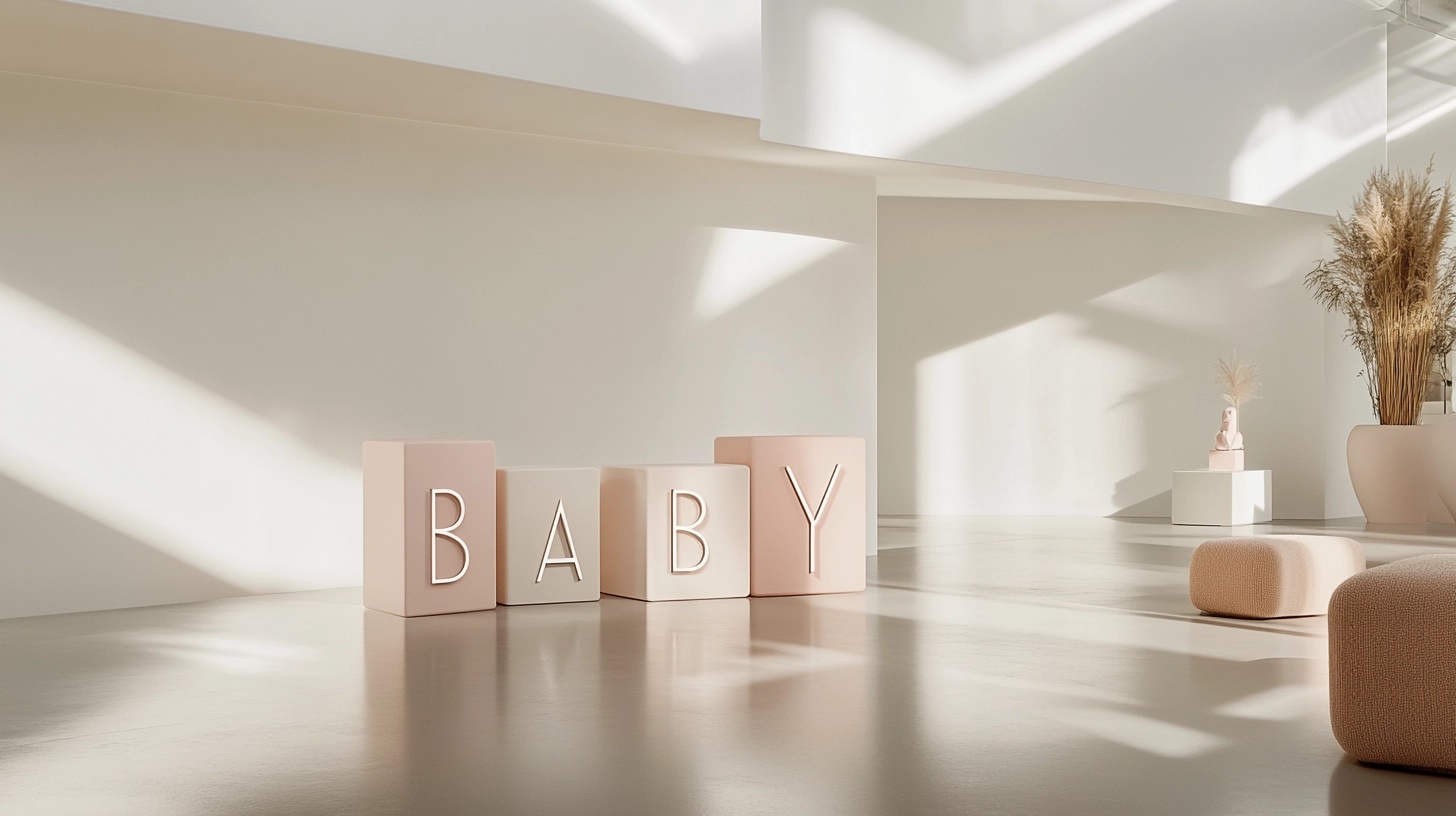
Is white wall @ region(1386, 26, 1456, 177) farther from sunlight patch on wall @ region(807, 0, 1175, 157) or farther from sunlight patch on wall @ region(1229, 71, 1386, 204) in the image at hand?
sunlight patch on wall @ region(807, 0, 1175, 157)

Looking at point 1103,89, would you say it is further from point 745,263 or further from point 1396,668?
point 1396,668

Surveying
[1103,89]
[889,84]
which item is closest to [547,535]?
[889,84]

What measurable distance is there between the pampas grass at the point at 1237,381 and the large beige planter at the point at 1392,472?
78 cm

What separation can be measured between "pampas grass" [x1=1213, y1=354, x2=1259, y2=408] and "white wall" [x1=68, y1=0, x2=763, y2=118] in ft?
17.9

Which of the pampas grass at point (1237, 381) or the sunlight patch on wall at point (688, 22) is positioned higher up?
the sunlight patch on wall at point (688, 22)

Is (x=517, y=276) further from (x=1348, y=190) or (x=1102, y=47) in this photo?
(x=1348, y=190)

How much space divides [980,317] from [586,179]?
A: 498 cm

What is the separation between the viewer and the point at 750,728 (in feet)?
9.46

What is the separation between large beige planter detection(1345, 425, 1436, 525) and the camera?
927cm

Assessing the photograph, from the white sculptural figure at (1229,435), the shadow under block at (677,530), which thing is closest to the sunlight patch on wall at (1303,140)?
the white sculptural figure at (1229,435)

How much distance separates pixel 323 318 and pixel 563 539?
162cm

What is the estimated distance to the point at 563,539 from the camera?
519 centimetres

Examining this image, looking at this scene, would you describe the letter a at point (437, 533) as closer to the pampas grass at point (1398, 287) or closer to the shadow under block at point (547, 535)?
the shadow under block at point (547, 535)

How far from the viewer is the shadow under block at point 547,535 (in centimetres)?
507
